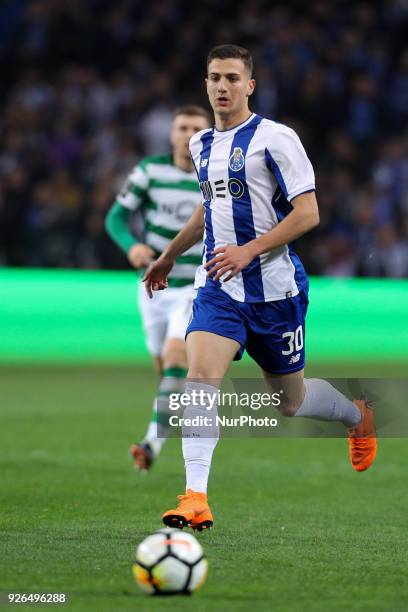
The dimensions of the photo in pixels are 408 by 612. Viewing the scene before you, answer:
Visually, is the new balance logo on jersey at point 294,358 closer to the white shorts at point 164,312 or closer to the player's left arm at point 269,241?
the player's left arm at point 269,241

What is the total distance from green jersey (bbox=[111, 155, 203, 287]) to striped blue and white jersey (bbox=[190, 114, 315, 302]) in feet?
9.19

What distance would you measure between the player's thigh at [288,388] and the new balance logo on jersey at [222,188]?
930 mm

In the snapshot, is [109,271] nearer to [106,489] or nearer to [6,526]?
[106,489]

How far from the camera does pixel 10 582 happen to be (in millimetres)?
4922

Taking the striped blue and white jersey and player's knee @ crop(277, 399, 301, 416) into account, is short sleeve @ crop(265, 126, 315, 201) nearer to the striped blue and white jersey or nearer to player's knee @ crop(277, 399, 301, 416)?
the striped blue and white jersey

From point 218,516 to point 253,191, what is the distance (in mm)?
1880

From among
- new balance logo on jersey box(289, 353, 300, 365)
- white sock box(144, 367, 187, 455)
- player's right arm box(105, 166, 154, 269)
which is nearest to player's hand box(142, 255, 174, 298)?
new balance logo on jersey box(289, 353, 300, 365)

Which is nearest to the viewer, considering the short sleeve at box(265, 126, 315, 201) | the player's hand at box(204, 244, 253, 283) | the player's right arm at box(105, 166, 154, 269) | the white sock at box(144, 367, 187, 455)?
the player's hand at box(204, 244, 253, 283)

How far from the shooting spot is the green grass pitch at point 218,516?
4.90m

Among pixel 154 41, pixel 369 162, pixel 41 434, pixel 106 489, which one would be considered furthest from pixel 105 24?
pixel 106 489

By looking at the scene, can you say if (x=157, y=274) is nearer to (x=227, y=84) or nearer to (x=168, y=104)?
(x=227, y=84)

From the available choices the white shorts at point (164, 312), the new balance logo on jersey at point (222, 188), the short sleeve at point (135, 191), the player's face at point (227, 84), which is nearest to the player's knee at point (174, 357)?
the white shorts at point (164, 312)

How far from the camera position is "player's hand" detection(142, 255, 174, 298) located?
666 cm

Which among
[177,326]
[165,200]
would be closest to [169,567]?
[177,326]
